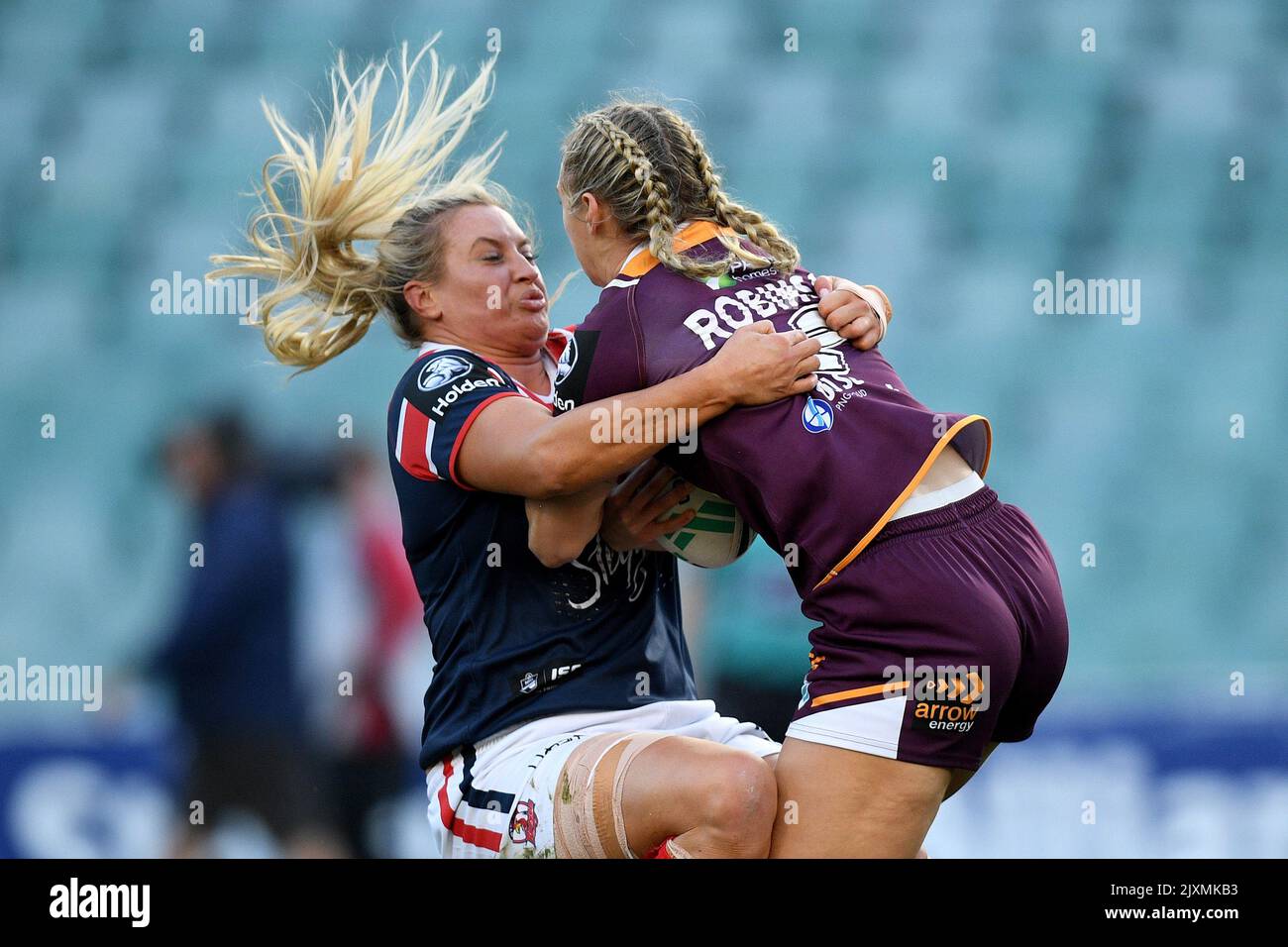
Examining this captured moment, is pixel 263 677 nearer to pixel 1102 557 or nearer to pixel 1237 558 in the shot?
pixel 1102 557

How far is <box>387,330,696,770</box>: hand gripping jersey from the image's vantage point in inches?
105

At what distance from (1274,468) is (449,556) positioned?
3896mm

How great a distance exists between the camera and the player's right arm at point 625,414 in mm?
2324

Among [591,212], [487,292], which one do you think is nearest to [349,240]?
[487,292]

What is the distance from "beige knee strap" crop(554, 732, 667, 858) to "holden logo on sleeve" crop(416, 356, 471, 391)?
30.8 inches

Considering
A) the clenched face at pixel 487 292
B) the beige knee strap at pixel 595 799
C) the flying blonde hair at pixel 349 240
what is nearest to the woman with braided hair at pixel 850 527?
the beige knee strap at pixel 595 799

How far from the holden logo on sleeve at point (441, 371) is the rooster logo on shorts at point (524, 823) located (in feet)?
2.72

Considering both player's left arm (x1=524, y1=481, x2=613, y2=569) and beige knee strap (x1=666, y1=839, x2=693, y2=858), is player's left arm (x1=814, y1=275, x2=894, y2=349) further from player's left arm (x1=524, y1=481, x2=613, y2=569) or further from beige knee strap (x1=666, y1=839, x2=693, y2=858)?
beige knee strap (x1=666, y1=839, x2=693, y2=858)

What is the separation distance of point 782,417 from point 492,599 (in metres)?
0.77

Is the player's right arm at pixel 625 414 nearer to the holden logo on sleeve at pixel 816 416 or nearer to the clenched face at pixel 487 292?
the holden logo on sleeve at pixel 816 416

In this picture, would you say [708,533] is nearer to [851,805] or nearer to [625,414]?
[625,414]

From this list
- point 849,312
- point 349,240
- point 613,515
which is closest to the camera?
point 849,312

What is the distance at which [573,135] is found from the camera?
2.65m

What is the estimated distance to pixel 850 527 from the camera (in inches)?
88.9
